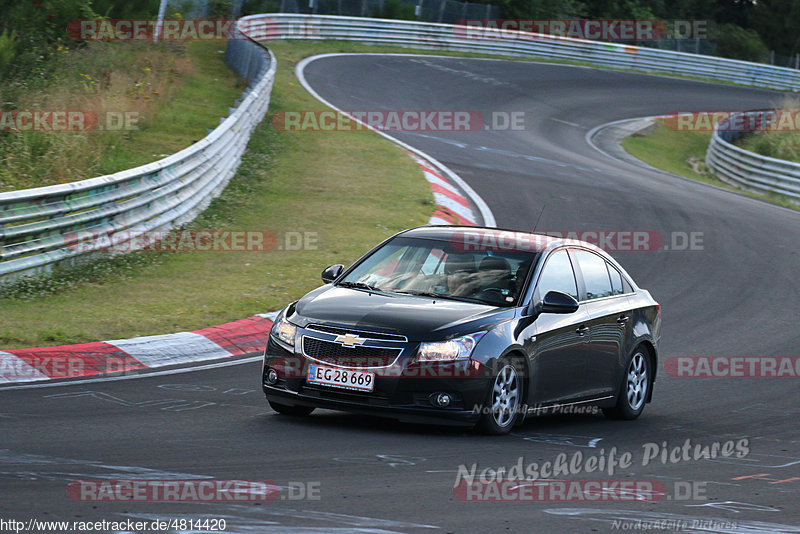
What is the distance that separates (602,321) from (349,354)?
2.56 meters

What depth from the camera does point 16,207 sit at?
11.7 metres

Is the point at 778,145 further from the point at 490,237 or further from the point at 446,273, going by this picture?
the point at 446,273

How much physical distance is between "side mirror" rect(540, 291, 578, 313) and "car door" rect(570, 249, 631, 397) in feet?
2.40

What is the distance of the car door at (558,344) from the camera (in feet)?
28.0

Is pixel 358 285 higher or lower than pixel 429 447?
higher

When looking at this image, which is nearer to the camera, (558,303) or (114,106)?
(558,303)

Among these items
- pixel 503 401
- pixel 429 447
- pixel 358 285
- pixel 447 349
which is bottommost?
pixel 429 447

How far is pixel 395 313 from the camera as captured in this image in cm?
800

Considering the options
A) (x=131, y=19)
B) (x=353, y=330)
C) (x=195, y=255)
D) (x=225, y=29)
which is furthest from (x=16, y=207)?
(x=225, y=29)

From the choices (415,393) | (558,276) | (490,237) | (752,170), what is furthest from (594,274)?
(752,170)

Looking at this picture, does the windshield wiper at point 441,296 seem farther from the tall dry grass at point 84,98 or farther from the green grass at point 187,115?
the green grass at point 187,115

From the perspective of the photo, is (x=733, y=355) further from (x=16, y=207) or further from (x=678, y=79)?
(x=678, y=79)

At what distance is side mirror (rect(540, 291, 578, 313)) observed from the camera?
8477 millimetres

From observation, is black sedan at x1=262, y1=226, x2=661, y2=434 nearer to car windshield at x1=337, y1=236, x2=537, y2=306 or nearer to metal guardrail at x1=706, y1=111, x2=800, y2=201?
car windshield at x1=337, y1=236, x2=537, y2=306
